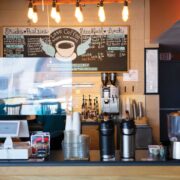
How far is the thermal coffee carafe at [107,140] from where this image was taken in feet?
8.66

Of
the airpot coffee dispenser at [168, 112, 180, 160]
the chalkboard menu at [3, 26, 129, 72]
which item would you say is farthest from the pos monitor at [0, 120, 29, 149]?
the chalkboard menu at [3, 26, 129, 72]

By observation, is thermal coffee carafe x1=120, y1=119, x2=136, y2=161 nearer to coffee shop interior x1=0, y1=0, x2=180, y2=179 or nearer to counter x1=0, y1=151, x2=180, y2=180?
counter x1=0, y1=151, x2=180, y2=180

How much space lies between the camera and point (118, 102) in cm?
573

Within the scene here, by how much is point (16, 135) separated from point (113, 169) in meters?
0.76

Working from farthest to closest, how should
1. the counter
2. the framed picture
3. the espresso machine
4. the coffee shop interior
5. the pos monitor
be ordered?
1. the framed picture
2. the espresso machine
3. the coffee shop interior
4. the pos monitor
5. the counter

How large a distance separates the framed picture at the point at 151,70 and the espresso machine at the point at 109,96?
53 cm

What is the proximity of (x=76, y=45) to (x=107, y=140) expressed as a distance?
3.39 m

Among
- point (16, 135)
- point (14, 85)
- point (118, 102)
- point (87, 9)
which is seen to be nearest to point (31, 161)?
point (16, 135)

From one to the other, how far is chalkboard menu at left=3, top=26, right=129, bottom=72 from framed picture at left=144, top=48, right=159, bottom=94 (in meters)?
0.34

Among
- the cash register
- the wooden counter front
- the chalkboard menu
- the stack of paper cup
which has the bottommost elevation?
the wooden counter front

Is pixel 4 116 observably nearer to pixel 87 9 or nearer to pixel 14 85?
pixel 14 85

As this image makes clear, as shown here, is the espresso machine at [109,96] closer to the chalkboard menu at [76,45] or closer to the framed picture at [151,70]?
the chalkboard menu at [76,45]

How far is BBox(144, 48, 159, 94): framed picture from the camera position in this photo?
19.2ft

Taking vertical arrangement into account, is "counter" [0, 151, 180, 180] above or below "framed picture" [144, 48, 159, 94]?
below
